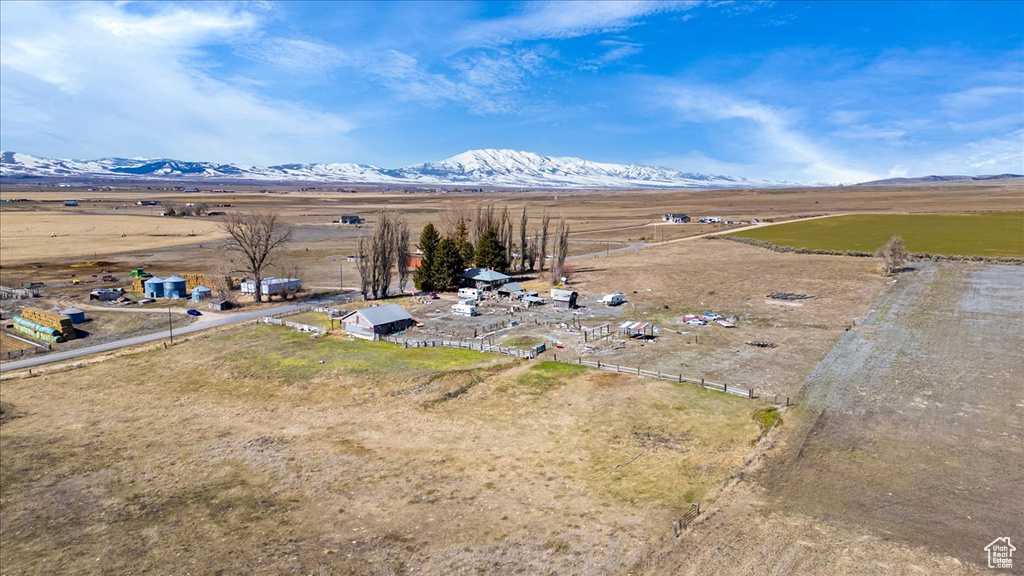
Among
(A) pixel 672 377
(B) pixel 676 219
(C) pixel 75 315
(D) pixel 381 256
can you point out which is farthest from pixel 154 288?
(B) pixel 676 219

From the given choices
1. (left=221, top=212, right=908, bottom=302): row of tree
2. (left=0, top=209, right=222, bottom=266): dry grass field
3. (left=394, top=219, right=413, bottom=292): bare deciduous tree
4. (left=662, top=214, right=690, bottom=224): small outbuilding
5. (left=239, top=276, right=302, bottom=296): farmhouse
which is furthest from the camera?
(left=662, top=214, right=690, bottom=224): small outbuilding

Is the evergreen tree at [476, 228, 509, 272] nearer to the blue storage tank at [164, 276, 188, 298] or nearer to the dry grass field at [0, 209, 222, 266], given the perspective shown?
the blue storage tank at [164, 276, 188, 298]

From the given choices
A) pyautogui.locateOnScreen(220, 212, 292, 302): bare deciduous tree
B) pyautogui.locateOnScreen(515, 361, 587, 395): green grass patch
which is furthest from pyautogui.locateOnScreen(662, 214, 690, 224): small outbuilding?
pyautogui.locateOnScreen(515, 361, 587, 395): green grass patch

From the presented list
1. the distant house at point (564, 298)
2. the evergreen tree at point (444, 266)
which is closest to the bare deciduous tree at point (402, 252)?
the evergreen tree at point (444, 266)

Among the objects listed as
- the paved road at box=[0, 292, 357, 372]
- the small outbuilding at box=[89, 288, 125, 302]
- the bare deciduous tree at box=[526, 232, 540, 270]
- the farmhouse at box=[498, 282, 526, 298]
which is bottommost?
the paved road at box=[0, 292, 357, 372]

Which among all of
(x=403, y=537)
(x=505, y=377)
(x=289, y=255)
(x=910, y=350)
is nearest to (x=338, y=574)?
(x=403, y=537)

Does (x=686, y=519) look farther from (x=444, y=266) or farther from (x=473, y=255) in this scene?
(x=473, y=255)
